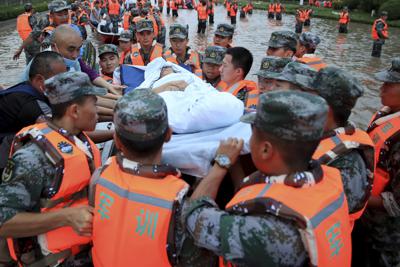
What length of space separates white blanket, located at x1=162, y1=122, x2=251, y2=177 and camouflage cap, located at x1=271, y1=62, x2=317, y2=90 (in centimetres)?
57

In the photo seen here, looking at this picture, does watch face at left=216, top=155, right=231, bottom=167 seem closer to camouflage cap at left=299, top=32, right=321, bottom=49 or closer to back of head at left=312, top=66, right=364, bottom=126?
back of head at left=312, top=66, right=364, bottom=126

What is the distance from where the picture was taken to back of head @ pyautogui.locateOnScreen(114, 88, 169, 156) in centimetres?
164

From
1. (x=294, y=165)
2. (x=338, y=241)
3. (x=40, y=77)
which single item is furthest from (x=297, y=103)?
(x=40, y=77)

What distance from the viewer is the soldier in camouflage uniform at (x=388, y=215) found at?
104 inches

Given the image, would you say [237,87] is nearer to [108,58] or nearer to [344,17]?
[108,58]

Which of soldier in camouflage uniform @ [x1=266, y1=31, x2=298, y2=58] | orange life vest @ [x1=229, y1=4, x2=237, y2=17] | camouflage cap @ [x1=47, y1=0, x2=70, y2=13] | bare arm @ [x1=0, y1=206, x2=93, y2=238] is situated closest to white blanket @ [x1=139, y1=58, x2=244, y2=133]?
bare arm @ [x1=0, y1=206, x2=93, y2=238]

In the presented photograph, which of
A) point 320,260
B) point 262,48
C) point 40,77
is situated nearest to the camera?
point 320,260

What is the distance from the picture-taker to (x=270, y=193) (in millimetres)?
1457

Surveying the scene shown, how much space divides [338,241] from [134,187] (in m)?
0.92

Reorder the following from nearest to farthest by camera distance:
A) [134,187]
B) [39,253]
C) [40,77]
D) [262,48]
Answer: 1. [134,187]
2. [39,253]
3. [40,77]
4. [262,48]

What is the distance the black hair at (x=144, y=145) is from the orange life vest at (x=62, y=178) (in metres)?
0.41

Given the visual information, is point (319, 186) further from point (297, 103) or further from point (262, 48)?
point (262, 48)

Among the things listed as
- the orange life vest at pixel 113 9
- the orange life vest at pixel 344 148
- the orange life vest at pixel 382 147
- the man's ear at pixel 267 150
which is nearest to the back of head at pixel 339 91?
the orange life vest at pixel 344 148

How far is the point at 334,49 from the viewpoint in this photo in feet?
56.6
